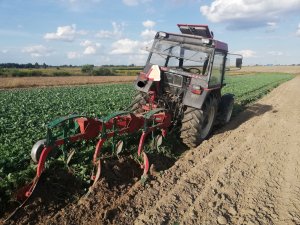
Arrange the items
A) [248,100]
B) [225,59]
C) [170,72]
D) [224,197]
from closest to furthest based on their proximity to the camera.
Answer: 1. [224,197]
2. [170,72]
3. [225,59]
4. [248,100]

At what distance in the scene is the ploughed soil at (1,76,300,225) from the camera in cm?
415

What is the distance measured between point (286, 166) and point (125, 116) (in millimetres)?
3415

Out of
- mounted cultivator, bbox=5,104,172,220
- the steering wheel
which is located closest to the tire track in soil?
mounted cultivator, bbox=5,104,172,220

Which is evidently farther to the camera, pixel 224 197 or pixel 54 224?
pixel 224 197

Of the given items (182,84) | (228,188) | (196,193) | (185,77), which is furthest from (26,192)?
(185,77)

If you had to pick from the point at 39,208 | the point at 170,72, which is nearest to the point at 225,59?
the point at 170,72

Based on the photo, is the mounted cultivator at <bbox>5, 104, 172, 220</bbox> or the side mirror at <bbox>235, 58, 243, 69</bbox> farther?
the side mirror at <bbox>235, 58, 243, 69</bbox>

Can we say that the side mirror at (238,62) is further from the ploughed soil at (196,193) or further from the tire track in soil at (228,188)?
the ploughed soil at (196,193)

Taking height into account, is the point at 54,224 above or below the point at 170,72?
below

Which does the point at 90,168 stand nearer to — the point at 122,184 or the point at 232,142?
the point at 122,184

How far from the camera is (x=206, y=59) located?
732cm

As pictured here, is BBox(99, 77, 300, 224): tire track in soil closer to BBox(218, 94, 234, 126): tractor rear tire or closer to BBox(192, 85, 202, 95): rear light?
BBox(192, 85, 202, 95): rear light

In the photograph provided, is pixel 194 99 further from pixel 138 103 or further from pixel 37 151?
pixel 37 151

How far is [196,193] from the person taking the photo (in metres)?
4.92
